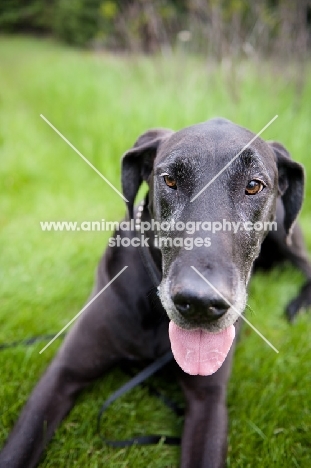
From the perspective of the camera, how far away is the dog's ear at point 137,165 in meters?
2.38

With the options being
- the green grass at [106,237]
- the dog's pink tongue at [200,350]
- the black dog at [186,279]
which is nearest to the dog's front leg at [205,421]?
the black dog at [186,279]

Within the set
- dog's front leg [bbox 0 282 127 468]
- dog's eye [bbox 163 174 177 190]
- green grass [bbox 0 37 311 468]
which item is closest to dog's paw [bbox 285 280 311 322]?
green grass [bbox 0 37 311 468]

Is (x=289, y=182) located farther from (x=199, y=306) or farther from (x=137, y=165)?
(x=199, y=306)

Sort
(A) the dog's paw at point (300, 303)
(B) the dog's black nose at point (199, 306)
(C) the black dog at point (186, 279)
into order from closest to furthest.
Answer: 1. (B) the dog's black nose at point (199, 306)
2. (C) the black dog at point (186, 279)
3. (A) the dog's paw at point (300, 303)

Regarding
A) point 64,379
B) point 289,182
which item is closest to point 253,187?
point 289,182

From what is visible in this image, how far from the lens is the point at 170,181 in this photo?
2059 mm

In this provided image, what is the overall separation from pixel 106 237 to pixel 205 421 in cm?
226

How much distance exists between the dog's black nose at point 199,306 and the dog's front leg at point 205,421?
0.65 metres

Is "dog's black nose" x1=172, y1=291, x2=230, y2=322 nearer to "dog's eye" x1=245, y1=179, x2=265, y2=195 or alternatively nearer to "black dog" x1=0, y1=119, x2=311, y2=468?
"black dog" x1=0, y1=119, x2=311, y2=468

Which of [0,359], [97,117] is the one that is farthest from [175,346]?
[97,117]

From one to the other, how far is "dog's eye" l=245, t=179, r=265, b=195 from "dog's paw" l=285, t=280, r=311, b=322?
59.6 inches

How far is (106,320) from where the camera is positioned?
2.33 m

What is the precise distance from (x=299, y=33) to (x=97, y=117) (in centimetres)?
301

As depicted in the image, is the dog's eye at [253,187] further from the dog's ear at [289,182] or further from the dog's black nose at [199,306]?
the dog's black nose at [199,306]
